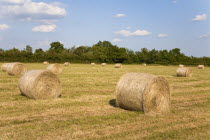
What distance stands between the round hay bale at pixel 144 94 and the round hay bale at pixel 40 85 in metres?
3.89

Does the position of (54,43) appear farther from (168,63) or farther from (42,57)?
(168,63)

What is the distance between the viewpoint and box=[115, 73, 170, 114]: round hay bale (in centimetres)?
911

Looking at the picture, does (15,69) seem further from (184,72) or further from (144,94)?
(144,94)

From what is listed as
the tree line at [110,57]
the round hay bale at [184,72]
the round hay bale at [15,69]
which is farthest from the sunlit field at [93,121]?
the tree line at [110,57]

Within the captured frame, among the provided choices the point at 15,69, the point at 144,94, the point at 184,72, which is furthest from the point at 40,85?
the point at 184,72

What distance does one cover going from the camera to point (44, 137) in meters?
6.50

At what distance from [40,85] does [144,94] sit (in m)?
5.48

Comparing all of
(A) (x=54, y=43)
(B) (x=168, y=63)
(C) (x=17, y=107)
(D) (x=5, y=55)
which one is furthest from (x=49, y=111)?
(A) (x=54, y=43)

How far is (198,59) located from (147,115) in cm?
6438

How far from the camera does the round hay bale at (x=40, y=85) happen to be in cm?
1182

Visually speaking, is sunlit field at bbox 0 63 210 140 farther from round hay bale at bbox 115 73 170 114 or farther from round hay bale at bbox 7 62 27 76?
round hay bale at bbox 7 62 27 76

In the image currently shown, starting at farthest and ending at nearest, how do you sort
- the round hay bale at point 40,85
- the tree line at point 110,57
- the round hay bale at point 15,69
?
the tree line at point 110,57 → the round hay bale at point 15,69 → the round hay bale at point 40,85

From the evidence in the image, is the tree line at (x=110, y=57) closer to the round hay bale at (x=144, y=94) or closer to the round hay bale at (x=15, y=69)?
the round hay bale at (x=15, y=69)

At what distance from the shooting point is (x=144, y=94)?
29.6 feet
